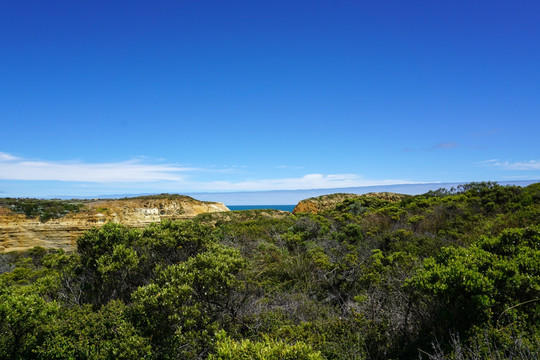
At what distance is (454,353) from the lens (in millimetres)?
3990

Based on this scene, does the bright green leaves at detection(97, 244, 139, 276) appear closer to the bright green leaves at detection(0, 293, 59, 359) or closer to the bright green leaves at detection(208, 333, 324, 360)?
the bright green leaves at detection(0, 293, 59, 359)

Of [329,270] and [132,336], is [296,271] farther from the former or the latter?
[132,336]

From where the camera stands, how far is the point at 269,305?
7.17 meters

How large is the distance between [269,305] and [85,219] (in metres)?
27.6

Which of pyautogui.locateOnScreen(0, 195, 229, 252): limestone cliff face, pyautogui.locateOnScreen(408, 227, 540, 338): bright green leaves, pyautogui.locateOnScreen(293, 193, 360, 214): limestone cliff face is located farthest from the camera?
pyautogui.locateOnScreen(293, 193, 360, 214): limestone cliff face

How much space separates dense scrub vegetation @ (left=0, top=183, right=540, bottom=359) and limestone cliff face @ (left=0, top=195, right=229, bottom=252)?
831 inches

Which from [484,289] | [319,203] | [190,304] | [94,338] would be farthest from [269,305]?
[319,203]

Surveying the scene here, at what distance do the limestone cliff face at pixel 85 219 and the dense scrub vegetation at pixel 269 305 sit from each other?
21105 millimetres

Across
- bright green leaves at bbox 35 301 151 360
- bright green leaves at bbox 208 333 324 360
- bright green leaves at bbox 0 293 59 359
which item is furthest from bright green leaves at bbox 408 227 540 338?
bright green leaves at bbox 0 293 59 359

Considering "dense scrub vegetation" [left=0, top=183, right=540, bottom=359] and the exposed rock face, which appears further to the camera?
the exposed rock face

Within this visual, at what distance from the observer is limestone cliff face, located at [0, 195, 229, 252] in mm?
25625

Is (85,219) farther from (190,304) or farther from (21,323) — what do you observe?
(190,304)

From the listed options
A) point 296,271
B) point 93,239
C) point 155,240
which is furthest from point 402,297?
point 93,239

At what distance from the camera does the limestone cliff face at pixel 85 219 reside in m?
25.6
